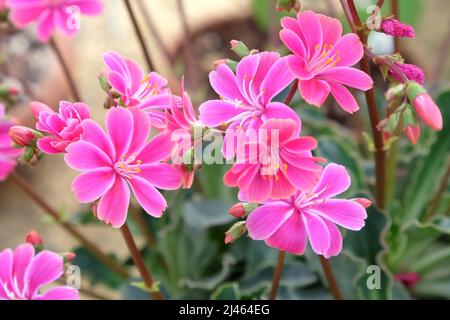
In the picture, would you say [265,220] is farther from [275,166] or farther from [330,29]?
[330,29]

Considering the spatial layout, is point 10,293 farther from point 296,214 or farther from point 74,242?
point 74,242

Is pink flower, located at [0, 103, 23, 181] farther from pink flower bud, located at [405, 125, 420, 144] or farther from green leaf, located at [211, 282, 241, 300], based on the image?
pink flower bud, located at [405, 125, 420, 144]

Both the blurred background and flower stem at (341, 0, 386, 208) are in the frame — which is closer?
flower stem at (341, 0, 386, 208)

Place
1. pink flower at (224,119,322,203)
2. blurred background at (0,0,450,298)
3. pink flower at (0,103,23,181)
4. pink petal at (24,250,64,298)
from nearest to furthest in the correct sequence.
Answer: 1. pink flower at (224,119,322,203)
2. pink petal at (24,250,64,298)
3. pink flower at (0,103,23,181)
4. blurred background at (0,0,450,298)

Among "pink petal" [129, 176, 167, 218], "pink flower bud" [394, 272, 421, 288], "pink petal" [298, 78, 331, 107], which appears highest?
"pink petal" [298, 78, 331, 107]

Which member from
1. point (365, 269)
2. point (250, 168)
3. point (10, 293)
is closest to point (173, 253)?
point (365, 269)

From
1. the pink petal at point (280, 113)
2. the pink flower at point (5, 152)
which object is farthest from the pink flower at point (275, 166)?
the pink flower at point (5, 152)

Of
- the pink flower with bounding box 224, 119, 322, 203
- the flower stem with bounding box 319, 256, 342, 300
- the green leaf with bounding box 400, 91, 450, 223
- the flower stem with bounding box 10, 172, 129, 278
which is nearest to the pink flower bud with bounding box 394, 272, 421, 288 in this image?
the green leaf with bounding box 400, 91, 450, 223
